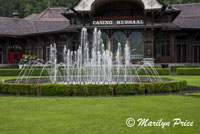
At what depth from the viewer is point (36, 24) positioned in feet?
147

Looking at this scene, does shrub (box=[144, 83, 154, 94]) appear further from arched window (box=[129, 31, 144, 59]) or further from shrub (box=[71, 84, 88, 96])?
arched window (box=[129, 31, 144, 59])

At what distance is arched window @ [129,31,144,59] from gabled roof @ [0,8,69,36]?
39.6 ft

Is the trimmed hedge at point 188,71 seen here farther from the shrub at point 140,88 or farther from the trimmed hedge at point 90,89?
the shrub at point 140,88

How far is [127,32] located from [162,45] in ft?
18.7

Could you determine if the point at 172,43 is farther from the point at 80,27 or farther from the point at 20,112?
the point at 20,112

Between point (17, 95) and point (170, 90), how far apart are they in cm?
796

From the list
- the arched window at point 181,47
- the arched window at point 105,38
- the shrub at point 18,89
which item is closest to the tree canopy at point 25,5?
the arched window at point 105,38

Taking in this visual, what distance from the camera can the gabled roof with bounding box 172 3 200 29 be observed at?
122ft

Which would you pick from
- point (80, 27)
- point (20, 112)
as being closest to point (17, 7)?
point (80, 27)

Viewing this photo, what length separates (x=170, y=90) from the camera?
14445 millimetres

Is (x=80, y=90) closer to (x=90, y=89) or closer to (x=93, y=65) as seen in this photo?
(x=90, y=89)

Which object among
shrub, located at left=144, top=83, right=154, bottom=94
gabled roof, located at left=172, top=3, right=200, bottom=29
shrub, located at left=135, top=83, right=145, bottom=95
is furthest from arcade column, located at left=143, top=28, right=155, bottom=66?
shrub, located at left=135, top=83, right=145, bottom=95

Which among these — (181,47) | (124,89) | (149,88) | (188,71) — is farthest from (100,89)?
(181,47)

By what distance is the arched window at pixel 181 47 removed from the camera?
120ft
